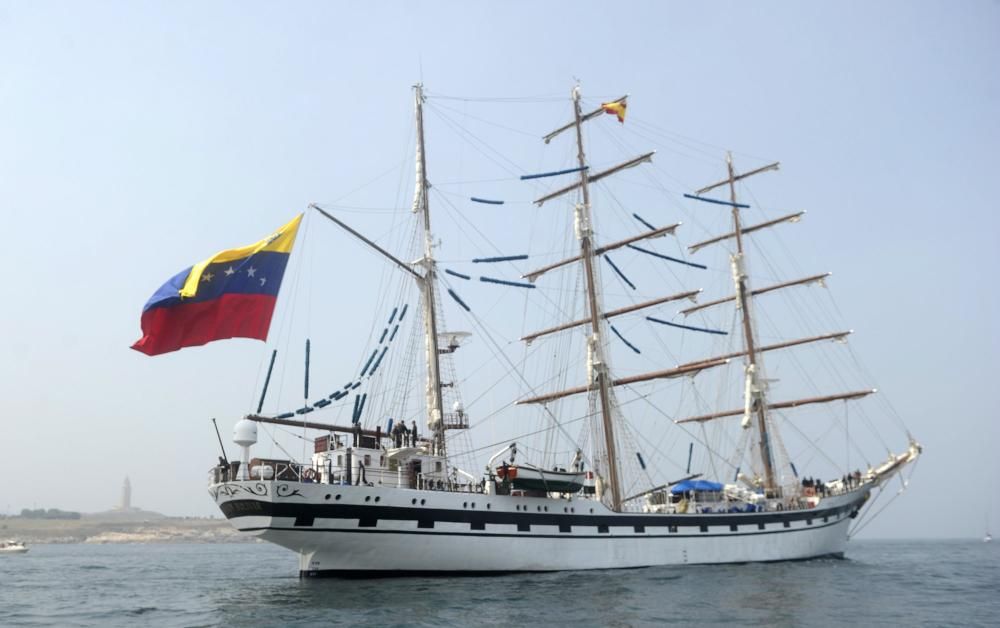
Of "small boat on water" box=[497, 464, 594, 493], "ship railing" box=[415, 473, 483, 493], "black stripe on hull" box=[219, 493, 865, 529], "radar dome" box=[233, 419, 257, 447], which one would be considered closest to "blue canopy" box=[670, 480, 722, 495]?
"black stripe on hull" box=[219, 493, 865, 529]

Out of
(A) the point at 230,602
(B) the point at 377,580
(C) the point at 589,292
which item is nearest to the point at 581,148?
(C) the point at 589,292

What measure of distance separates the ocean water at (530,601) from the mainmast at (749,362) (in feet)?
44.1

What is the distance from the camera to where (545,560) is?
1183 inches

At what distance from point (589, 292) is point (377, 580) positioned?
20.6m

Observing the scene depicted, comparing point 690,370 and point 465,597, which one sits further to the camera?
point 690,370

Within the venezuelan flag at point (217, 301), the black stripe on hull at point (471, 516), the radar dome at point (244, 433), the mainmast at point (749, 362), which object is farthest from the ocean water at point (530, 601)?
the mainmast at point (749, 362)

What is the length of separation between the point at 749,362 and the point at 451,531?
2905cm

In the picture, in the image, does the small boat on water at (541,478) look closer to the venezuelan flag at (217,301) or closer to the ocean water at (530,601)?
the ocean water at (530,601)

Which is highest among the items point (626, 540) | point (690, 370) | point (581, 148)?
point (581, 148)

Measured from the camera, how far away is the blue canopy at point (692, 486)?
39.7 meters

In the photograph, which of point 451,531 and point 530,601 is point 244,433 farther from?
point 530,601

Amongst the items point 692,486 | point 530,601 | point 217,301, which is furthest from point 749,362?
point 217,301

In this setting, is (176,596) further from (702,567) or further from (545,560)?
(702,567)

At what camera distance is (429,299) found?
3456 cm
